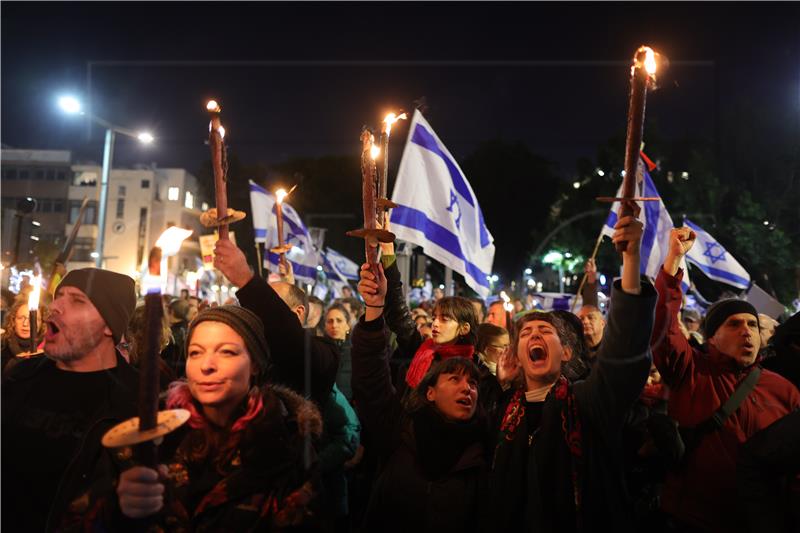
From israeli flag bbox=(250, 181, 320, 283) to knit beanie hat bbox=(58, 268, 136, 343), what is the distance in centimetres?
893

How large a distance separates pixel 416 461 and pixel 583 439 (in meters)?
0.88

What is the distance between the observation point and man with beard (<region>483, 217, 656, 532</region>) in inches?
98.8

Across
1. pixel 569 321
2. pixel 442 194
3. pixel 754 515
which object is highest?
pixel 442 194

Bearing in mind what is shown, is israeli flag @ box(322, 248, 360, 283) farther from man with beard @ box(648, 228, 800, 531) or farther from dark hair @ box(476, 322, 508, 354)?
man with beard @ box(648, 228, 800, 531)

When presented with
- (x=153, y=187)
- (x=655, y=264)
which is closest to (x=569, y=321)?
(x=655, y=264)

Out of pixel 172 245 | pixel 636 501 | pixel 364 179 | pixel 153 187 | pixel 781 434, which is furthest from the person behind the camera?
pixel 153 187

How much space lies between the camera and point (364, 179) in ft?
9.77

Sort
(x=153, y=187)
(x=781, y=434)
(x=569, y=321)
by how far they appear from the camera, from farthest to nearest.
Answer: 1. (x=153, y=187)
2. (x=569, y=321)
3. (x=781, y=434)

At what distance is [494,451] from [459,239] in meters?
4.58

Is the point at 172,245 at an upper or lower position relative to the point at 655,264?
lower

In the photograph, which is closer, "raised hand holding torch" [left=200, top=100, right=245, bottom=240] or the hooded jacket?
the hooded jacket

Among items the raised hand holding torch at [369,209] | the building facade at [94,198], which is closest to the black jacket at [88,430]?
the raised hand holding torch at [369,209]

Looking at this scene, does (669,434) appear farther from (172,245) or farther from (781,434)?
(172,245)

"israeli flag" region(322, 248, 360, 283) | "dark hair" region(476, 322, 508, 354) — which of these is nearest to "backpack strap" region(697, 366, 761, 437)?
"dark hair" region(476, 322, 508, 354)
